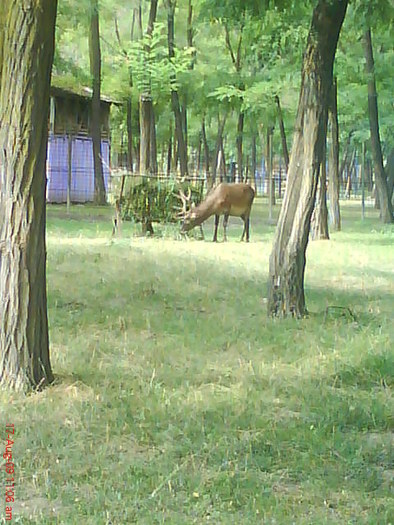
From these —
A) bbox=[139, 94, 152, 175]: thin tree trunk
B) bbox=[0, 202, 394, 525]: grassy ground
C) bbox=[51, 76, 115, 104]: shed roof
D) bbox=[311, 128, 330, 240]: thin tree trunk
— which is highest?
bbox=[51, 76, 115, 104]: shed roof

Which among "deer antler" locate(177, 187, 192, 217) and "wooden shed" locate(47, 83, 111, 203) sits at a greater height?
"wooden shed" locate(47, 83, 111, 203)

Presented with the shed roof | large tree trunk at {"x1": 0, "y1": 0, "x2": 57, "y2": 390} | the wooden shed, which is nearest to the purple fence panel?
the wooden shed

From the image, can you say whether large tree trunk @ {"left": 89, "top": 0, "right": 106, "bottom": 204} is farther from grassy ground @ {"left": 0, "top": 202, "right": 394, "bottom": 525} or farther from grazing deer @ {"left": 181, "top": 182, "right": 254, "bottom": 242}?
grassy ground @ {"left": 0, "top": 202, "right": 394, "bottom": 525}

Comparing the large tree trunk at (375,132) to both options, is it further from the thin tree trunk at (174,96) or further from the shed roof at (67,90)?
the shed roof at (67,90)

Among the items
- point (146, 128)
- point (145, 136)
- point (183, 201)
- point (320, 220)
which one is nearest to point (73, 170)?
point (146, 128)

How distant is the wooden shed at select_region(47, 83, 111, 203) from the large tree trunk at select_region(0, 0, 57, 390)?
88.8ft

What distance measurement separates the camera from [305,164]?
359 inches

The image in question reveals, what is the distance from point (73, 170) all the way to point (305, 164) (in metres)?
26.2

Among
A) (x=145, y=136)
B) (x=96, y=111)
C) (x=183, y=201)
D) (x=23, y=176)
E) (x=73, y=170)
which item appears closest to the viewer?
(x=23, y=176)

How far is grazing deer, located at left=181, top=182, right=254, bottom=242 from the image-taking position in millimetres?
19156

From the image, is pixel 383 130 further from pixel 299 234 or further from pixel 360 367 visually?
pixel 360 367

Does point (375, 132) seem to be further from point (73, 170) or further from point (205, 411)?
point (205, 411)

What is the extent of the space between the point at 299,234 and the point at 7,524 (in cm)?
599

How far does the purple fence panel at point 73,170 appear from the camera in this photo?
33.2m
